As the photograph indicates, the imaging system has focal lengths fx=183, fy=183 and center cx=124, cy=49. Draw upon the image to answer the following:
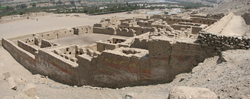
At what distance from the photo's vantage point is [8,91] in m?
7.43

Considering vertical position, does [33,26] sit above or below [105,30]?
below

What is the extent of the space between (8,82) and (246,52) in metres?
9.92

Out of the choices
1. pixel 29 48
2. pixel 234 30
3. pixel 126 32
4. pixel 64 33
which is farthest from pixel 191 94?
pixel 64 33

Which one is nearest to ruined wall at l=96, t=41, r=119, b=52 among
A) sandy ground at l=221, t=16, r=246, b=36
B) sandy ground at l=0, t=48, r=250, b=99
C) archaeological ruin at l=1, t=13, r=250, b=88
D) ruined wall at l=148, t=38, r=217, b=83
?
archaeological ruin at l=1, t=13, r=250, b=88

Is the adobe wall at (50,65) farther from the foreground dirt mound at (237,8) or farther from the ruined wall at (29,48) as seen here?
the foreground dirt mound at (237,8)

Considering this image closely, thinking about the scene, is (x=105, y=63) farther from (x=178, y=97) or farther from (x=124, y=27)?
(x=124, y=27)

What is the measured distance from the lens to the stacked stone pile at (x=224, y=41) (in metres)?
7.02

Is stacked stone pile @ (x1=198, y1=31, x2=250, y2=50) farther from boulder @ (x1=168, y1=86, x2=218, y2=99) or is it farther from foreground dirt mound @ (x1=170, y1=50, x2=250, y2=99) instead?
boulder @ (x1=168, y1=86, x2=218, y2=99)

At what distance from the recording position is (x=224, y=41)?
23.9 feet

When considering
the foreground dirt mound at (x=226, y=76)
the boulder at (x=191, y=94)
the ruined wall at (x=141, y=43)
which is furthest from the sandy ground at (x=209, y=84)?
the ruined wall at (x=141, y=43)

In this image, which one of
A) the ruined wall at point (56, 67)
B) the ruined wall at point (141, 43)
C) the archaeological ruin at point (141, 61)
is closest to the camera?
the archaeological ruin at point (141, 61)

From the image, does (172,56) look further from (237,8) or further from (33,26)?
(33,26)

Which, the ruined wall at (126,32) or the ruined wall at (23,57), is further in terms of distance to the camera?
the ruined wall at (126,32)

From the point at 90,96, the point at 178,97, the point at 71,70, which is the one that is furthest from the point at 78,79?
the point at 178,97
